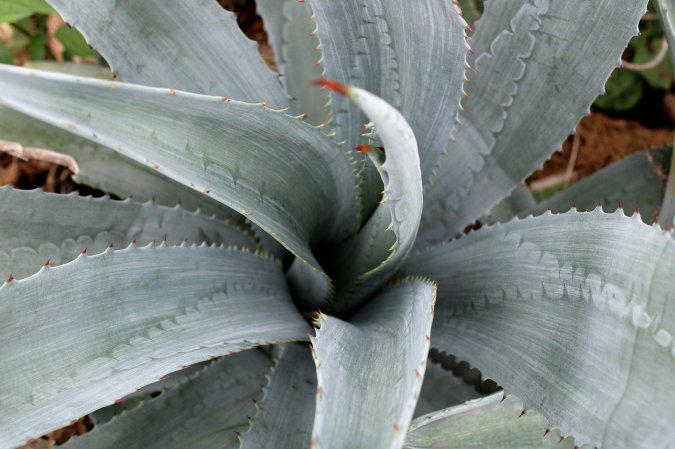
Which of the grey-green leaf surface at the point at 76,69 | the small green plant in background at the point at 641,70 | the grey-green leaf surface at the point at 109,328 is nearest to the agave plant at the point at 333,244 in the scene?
the grey-green leaf surface at the point at 109,328

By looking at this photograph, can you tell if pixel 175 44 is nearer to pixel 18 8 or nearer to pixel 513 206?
pixel 18 8

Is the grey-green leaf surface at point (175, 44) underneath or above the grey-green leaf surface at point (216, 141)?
above

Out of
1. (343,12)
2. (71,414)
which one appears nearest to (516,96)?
(343,12)

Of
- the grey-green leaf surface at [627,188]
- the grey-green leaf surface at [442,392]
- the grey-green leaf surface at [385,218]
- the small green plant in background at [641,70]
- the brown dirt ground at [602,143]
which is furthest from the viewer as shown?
the brown dirt ground at [602,143]

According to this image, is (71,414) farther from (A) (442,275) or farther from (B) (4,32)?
(B) (4,32)

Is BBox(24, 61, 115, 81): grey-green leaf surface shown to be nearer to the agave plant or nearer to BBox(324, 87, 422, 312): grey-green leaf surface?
the agave plant

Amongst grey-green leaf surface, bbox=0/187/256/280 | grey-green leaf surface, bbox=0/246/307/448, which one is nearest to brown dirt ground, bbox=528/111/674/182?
grey-green leaf surface, bbox=0/187/256/280

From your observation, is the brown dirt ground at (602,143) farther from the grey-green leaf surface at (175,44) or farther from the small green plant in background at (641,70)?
the grey-green leaf surface at (175,44)
